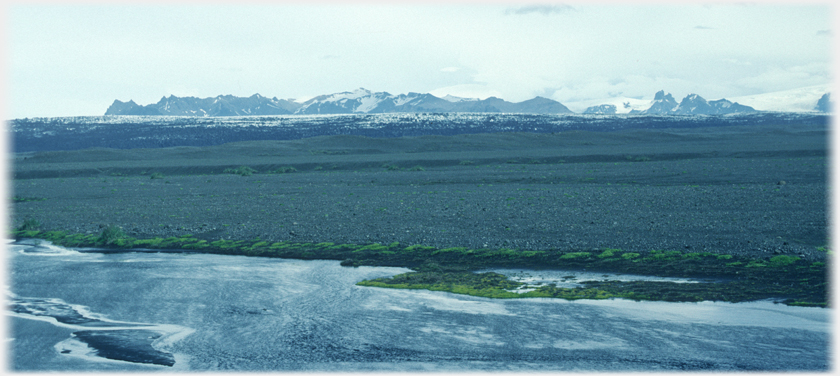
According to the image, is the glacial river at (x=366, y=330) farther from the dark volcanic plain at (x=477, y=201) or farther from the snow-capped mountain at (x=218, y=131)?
the snow-capped mountain at (x=218, y=131)

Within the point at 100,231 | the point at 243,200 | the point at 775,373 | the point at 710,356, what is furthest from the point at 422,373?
the point at 243,200

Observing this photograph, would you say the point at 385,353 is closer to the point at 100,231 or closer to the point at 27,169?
the point at 100,231

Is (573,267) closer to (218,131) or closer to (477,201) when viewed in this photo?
(477,201)

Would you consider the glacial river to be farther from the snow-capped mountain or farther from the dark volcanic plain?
the snow-capped mountain

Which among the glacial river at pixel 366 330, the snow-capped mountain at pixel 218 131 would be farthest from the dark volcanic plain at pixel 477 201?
the snow-capped mountain at pixel 218 131

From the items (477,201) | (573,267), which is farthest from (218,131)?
(573,267)
